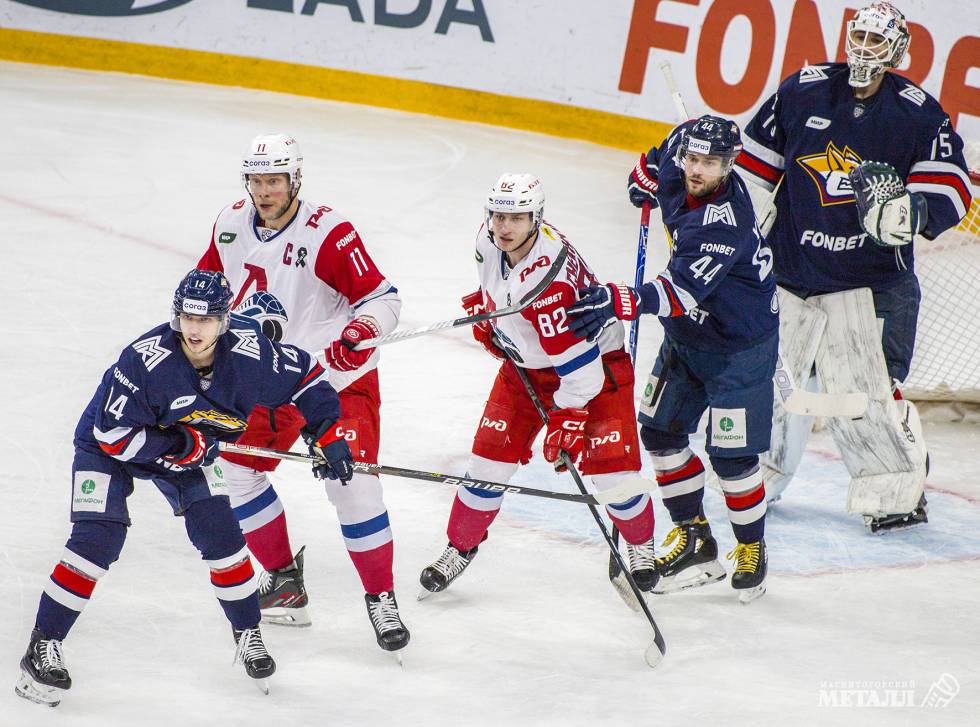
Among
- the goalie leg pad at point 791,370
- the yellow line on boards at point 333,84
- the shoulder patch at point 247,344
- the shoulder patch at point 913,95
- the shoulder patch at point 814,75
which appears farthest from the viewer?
the yellow line on boards at point 333,84

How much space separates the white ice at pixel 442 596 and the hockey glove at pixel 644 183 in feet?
3.32

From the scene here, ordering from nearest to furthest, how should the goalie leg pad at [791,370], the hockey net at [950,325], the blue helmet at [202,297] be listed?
the blue helmet at [202,297], the goalie leg pad at [791,370], the hockey net at [950,325]

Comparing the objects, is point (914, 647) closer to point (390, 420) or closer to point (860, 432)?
point (860, 432)

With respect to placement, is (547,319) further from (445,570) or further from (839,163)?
(839,163)

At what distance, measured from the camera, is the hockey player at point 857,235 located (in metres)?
4.11

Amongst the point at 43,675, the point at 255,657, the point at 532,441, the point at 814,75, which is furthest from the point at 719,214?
the point at 43,675

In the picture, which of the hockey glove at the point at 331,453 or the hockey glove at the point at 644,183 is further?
the hockey glove at the point at 644,183

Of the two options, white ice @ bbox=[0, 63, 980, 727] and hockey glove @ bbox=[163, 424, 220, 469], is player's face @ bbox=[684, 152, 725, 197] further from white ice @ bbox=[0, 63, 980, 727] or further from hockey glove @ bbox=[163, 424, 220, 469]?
hockey glove @ bbox=[163, 424, 220, 469]

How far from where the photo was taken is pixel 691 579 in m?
3.89

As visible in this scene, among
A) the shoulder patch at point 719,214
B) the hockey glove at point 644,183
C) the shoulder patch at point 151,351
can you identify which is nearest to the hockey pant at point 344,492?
the shoulder patch at point 151,351

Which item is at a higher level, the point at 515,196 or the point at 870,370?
the point at 515,196

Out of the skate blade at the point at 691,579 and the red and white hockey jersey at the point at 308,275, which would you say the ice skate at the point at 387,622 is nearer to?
the red and white hockey jersey at the point at 308,275

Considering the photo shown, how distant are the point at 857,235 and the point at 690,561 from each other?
116 centimetres

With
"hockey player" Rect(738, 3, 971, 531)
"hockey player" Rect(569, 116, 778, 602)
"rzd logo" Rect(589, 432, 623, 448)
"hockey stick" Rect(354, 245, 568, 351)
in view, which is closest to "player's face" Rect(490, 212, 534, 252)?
"hockey stick" Rect(354, 245, 568, 351)
